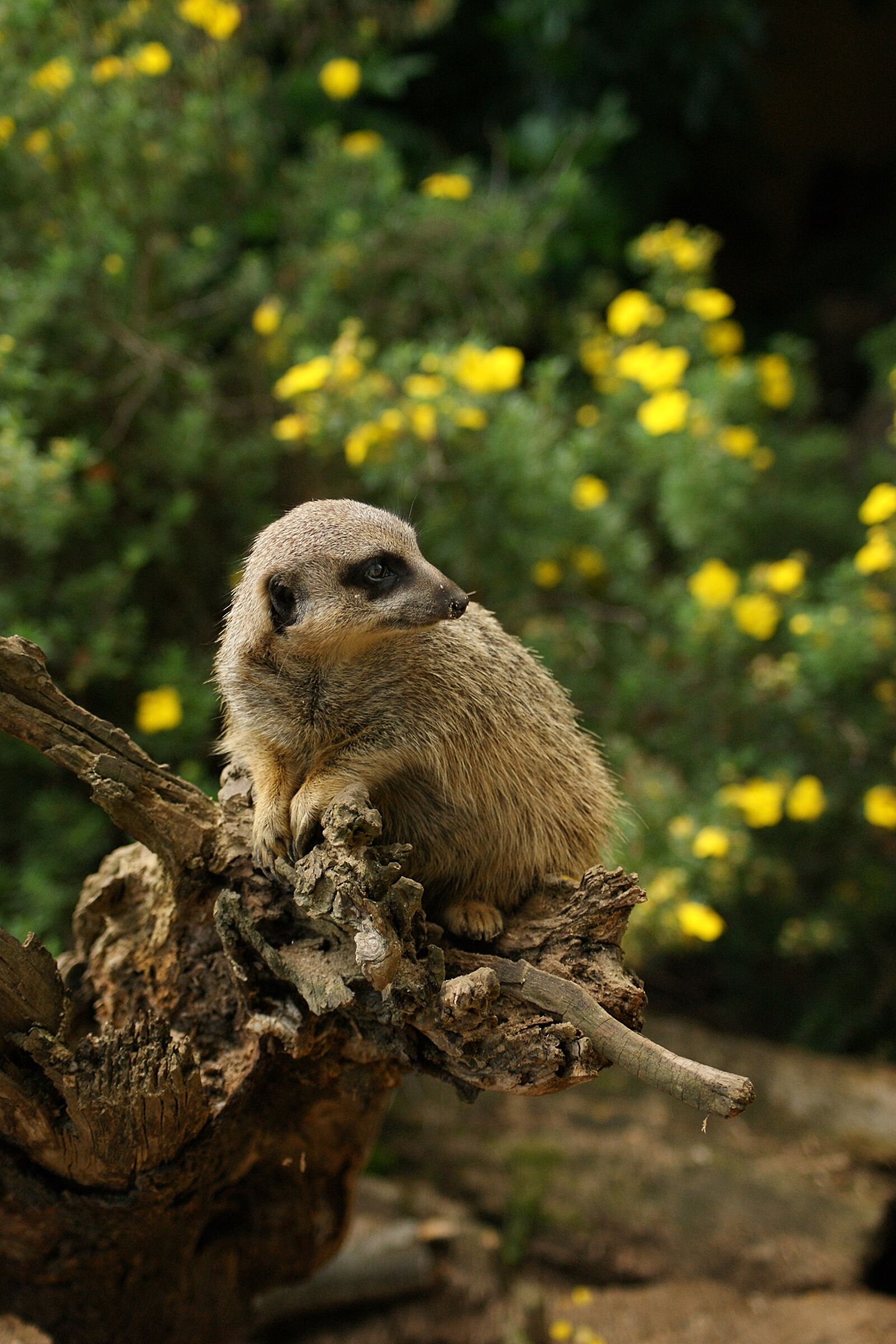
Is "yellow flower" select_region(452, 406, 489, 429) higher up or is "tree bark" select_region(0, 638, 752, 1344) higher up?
"yellow flower" select_region(452, 406, 489, 429)

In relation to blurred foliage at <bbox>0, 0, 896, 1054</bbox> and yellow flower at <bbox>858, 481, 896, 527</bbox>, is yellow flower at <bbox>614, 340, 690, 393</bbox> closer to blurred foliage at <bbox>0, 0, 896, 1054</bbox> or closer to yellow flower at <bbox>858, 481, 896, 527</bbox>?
blurred foliage at <bbox>0, 0, 896, 1054</bbox>

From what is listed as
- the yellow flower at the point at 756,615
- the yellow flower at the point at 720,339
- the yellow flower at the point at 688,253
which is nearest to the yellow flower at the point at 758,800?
the yellow flower at the point at 756,615

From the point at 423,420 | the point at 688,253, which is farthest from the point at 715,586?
the point at 688,253

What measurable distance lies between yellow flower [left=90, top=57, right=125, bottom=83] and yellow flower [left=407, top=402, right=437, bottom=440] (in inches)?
52.5

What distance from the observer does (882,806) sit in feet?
8.84

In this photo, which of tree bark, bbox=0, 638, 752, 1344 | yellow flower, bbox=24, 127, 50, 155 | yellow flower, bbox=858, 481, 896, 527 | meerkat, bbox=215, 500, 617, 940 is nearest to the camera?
tree bark, bbox=0, 638, 752, 1344

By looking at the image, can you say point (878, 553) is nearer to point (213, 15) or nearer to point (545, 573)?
point (545, 573)

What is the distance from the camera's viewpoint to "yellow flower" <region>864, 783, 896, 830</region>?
2.68 meters

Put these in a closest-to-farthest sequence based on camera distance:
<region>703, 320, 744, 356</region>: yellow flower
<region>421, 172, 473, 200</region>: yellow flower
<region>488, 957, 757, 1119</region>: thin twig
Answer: <region>488, 957, 757, 1119</region>: thin twig
<region>421, 172, 473, 200</region>: yellow flower
<region>703, 320, 744, 356</region>: yellow flower

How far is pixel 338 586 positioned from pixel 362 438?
1.28 meters

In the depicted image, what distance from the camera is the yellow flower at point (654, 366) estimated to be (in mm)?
3174

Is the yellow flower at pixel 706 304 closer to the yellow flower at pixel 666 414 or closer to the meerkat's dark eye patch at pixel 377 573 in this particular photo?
the yellow flower at pixel 666 414

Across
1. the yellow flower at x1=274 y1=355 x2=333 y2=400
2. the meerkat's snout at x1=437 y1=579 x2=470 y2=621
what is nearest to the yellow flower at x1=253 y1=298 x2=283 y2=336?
the yellow flower at x1=274 y1=355 x2=333 y2=400

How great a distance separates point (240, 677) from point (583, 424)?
228 cm
